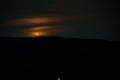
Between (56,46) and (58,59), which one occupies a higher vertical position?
(56,46)

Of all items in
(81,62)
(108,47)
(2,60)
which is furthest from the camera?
(108,47)

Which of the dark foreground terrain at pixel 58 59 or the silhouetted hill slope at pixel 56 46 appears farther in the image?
the silhouetted hill slope at pixel 56 46

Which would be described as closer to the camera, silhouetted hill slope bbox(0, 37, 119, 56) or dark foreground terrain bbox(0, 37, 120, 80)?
dark foreground terrain bbox(0, 37, 120, 80)

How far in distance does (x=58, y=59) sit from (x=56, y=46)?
81cm

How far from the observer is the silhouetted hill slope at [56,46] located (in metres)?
6.43

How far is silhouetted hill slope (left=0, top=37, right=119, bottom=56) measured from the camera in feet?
21.1

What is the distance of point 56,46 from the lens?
23.1ft

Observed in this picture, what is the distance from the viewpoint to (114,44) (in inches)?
280

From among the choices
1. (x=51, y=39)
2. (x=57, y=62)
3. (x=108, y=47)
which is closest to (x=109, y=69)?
(x=108, y=47)

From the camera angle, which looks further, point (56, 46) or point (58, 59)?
point (56, 46)

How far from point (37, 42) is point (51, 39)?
17.8 inches

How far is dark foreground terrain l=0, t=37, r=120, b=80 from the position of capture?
18.6 feet

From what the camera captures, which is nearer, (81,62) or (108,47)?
(81,62)

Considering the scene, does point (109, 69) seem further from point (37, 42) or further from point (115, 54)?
point (37, 42)
